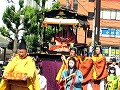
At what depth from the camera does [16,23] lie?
32.8 metres

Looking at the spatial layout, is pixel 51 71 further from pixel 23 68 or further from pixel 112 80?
pixel 23 68

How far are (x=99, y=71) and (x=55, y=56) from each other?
231cm

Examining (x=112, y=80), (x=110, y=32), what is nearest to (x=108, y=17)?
(x=110, y=32)

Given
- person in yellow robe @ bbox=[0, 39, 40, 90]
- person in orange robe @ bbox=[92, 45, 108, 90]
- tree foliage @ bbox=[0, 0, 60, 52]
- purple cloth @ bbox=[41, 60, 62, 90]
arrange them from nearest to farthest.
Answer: person in yellow robe @ bbox=[0, 39, 40, 90]
person in orange robe @ bbox=[92, 45, 108, 90]
purple cloth @ bbox=[41, 60, 62, 90]
tree foliage @ bbox=[0, 0, 60, 52]

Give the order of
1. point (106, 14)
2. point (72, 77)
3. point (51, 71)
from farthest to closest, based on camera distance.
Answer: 1. point (106, 14)
2. point (51, 71)
3. point (72, 77)

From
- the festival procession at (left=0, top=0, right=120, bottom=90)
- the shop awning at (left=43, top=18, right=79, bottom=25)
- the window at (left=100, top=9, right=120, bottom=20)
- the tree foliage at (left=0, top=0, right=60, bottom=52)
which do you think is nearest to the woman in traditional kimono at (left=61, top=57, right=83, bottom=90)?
the festival procession at (left=0, top=0, right=120, bottom=90)

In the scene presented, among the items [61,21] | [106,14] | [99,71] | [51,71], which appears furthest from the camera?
[106,14]

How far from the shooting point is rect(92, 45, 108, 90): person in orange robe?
12.8 m

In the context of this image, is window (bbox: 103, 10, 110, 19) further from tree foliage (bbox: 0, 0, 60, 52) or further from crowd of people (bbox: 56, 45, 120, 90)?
crowd of people (bbox: 56, 45, 120, 90)

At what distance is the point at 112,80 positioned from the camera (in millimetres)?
13250

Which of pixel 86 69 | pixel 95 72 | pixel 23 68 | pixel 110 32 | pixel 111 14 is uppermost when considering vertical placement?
pixel 111 14

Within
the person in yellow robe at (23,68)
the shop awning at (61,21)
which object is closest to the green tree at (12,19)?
the shop awning at (61,21)

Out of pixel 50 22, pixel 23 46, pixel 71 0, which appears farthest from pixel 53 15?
pixel 71 0

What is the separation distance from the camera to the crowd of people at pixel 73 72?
343 inches
